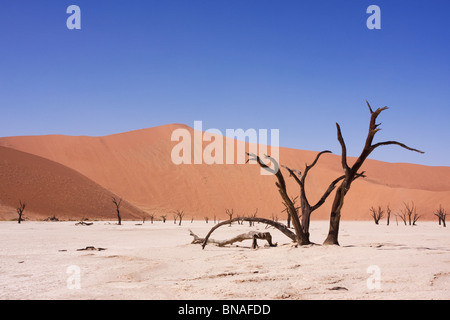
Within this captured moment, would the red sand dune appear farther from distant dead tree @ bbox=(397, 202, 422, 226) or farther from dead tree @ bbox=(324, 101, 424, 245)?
dead tree @ bbox=(324, 101, 424, 245)

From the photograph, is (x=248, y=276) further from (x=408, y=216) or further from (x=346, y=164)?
(x=408, y=216)

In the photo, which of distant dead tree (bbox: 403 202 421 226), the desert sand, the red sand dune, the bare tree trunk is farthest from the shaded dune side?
the bare tree trunk

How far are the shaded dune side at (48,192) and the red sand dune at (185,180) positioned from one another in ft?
8.16

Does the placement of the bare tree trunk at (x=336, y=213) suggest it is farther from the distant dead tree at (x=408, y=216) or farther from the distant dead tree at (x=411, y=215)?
the distant dead tree at (x=408, y=216)

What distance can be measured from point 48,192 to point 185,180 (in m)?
32.7

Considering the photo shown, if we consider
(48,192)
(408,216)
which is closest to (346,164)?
(48,192)

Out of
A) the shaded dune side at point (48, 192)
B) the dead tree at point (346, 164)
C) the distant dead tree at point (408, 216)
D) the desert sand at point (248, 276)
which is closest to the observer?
the desert sand at point (248, 276)

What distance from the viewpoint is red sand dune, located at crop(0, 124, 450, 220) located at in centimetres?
7456

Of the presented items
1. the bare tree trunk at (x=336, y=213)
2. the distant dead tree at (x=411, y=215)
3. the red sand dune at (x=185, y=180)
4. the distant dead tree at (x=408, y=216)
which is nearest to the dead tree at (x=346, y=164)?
the bare tree trunk at (x=336, y=213)

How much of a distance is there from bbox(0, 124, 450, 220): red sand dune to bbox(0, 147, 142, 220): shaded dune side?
249 centimetres

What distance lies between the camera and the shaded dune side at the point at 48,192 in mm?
51438
